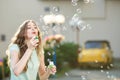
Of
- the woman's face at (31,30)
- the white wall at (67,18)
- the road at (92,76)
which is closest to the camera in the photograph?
the woman's face at (31,30)

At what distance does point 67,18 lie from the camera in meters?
26.8

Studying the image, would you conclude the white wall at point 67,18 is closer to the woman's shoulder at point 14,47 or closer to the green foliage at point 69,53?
the green foliage at point 69,53

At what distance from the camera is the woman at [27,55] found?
4.23m

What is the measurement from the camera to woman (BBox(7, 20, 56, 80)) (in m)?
4.23

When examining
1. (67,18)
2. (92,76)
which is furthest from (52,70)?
(67,18)

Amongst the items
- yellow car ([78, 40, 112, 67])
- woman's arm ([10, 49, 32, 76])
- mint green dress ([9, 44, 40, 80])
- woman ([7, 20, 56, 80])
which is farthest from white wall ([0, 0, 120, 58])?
woman's arm ([10, 49, 32, 76])

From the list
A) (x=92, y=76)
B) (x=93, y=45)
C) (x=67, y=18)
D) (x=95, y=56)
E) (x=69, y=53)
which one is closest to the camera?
(x=92, y=76)

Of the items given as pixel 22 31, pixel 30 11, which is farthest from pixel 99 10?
pixel 22 31

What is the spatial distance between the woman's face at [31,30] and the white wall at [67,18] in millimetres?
21914

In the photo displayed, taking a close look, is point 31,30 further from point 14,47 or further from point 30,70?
point 30,70

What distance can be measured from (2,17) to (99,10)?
5.37m

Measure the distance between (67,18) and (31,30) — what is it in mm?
22345

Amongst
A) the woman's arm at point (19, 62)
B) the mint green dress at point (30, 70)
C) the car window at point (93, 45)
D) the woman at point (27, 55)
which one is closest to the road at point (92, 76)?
the car window at point (93, 45)

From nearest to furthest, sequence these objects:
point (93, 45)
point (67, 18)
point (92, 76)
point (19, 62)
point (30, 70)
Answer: point (19, 62)
point (30, 70)
point (92, 76)
point (93, 45)
point (67, 18)
